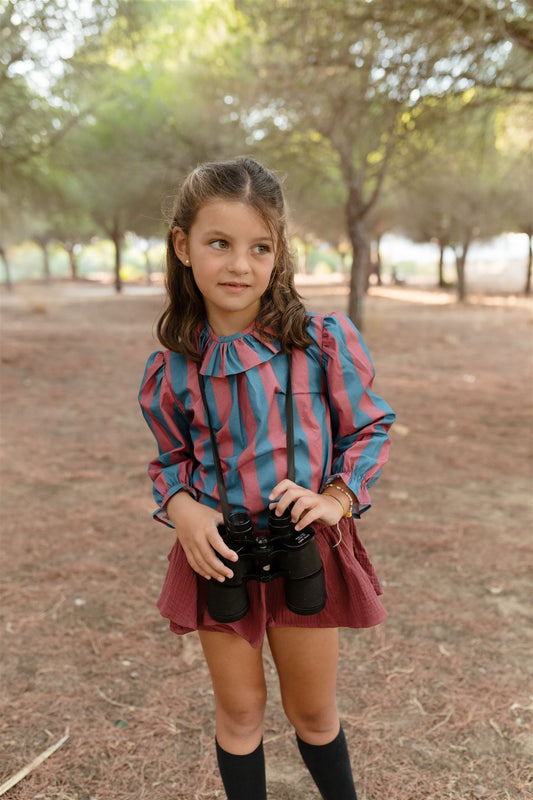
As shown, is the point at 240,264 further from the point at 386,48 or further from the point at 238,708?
the point at 386,48

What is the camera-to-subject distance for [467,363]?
407 inches

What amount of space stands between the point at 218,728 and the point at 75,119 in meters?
9.59

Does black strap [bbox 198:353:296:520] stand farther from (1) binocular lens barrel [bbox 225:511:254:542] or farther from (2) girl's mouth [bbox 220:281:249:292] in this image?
(2) girl's mouth [bbox 220:281:249:292]

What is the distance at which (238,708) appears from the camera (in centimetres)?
158

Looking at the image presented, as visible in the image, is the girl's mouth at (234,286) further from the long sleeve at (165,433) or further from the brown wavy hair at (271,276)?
the long sleeve at (165,433)

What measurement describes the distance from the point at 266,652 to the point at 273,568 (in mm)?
1583

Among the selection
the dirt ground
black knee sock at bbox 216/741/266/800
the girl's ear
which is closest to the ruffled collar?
the girl's ear

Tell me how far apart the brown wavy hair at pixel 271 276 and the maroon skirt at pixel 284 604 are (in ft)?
1.65

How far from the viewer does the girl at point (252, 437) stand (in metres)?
1.46

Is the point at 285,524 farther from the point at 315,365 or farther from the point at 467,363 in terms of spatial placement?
the point at 467,363

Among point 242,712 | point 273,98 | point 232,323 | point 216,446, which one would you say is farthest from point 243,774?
point 273,98

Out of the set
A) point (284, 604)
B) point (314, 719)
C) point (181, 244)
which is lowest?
point (314, 719)

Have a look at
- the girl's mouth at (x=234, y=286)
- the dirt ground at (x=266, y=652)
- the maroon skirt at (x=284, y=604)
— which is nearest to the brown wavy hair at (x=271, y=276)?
the girl's mouth at (x=234, y=286)

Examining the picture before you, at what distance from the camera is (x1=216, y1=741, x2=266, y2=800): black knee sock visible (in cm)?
163
